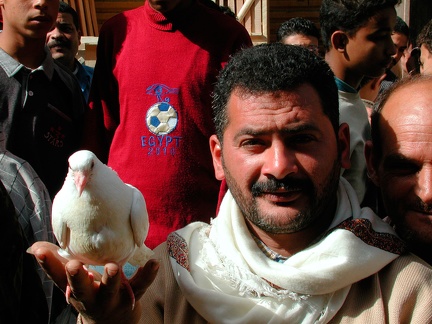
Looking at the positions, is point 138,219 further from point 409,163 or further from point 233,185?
point 409,163

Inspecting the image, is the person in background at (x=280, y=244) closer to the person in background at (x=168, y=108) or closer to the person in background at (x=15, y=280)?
the person in background at (x=15, y=280)

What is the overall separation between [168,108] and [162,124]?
0.29 ft

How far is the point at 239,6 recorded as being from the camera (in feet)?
31.9

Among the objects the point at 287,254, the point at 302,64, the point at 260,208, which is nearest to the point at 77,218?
the point at 260,208

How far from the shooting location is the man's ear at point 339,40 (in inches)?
145

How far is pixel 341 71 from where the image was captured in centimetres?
365

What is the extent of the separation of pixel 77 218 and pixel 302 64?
1012 mm

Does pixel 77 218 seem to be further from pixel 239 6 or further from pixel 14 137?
pixel 239 6

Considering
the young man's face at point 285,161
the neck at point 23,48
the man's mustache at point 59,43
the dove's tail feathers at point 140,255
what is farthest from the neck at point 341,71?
the man's mustache at point 59,43

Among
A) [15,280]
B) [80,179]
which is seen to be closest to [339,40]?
[80,179]

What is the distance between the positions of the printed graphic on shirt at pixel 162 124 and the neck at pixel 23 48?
750mm

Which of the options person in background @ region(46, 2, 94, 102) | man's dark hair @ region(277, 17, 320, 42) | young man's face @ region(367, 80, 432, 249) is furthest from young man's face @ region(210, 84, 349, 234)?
Result: man's dark hair @ region(277, 17, 320, 42)

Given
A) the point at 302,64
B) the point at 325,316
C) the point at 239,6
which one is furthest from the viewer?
the point at 239,6

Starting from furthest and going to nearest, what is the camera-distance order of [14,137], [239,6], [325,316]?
[239,6] → [14,137] → [325,316]
